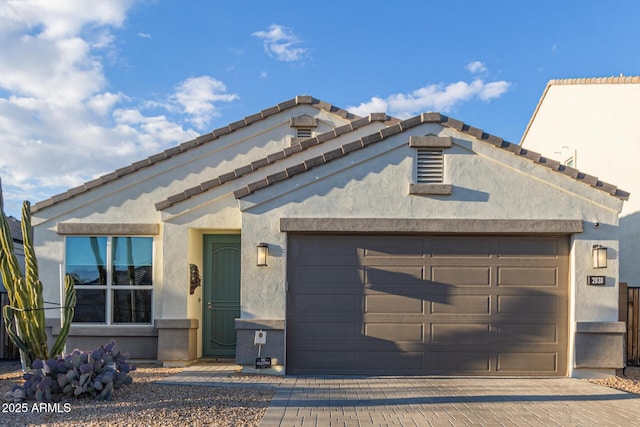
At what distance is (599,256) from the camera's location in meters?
9.43

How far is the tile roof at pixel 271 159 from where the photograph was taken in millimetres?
10633

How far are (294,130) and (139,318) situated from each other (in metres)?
5.45

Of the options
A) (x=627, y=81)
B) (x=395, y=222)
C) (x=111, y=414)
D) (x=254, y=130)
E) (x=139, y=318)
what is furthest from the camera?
(x=627, y=81)

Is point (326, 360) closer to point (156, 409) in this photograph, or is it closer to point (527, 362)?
point (156, 409)

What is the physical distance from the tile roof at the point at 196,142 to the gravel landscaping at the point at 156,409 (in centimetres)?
422

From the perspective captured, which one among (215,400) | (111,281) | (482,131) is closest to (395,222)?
(482,131)

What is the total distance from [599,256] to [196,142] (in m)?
8.45

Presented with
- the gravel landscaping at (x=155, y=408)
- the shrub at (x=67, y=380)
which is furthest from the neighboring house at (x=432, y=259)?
the shrub at (x=67, y=380)

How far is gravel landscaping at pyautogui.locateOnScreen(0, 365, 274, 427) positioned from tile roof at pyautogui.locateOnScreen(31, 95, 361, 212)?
4.22m

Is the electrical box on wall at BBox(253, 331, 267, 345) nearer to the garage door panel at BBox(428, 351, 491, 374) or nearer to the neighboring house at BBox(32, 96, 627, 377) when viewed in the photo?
the neighboring house at BBox(32, 96, 627, 377)

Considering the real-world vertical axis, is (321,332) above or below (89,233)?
below

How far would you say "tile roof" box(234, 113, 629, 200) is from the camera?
9523 millimetres

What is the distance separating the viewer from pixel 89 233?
11234mm

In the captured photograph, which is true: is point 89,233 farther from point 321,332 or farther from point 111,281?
point 321,332
